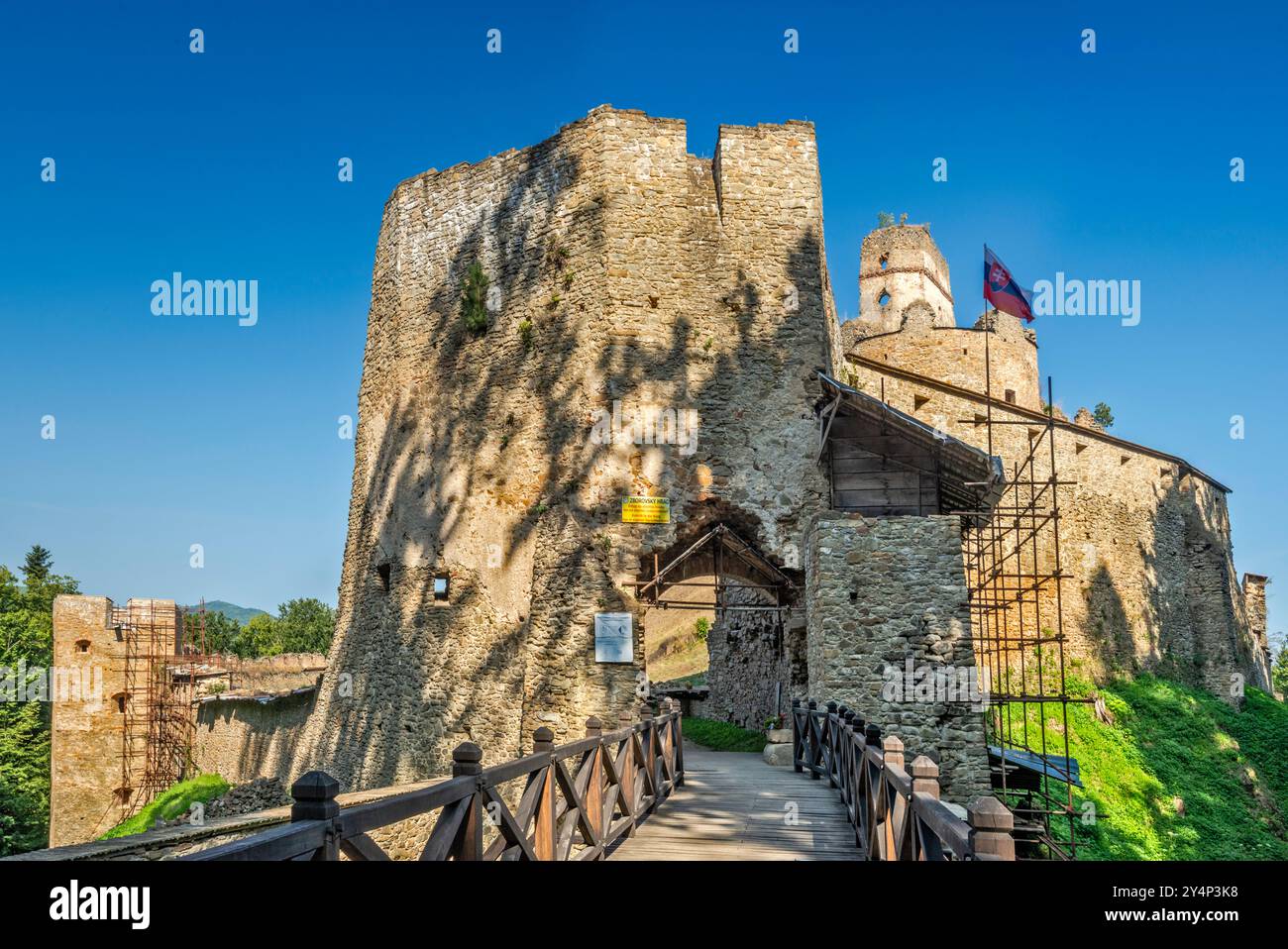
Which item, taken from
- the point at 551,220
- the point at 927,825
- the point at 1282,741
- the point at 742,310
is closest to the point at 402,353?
the point at 551,220

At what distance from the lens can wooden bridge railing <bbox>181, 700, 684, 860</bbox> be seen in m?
3.50

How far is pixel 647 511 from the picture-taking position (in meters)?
15.9

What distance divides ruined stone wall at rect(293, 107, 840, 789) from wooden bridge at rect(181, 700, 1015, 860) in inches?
143

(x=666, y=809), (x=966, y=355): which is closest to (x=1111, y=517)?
(x=966, y=355)

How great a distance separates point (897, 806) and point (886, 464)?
10430 millimetres

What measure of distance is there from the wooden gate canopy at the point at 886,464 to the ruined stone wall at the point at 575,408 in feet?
1.53

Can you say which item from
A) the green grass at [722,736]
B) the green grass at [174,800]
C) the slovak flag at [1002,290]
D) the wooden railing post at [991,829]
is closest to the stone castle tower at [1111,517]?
the slovak flag at [1002,290]

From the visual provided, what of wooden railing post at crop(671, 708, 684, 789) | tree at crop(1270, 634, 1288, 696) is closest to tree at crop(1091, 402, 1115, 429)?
tree at crop(1270, 634, 1288, 696)

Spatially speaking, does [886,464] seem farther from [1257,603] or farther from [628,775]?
[1257,603]

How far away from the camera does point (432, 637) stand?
17.9m

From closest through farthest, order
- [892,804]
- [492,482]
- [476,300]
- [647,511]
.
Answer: [892,804] < [647,511] < [492,482] < [476,300]

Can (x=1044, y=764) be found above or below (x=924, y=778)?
A: below

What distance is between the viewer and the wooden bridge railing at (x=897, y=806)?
3760mm

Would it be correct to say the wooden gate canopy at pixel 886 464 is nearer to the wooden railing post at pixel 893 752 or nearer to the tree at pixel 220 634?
the wooden railing post at pixel 893 752
